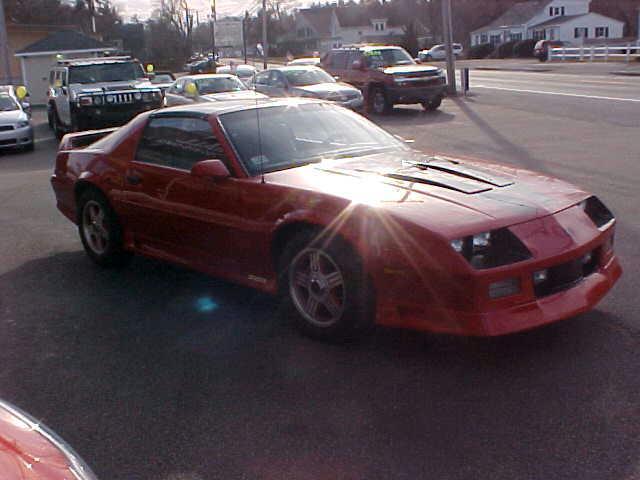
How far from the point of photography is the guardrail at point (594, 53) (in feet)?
154

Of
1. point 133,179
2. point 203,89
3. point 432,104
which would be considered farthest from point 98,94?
point 133,179

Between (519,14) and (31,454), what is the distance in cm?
9526

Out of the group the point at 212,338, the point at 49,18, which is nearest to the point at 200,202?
the point at 212,338

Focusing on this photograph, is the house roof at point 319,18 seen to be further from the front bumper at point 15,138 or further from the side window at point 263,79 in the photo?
the front bumper at point 15,138

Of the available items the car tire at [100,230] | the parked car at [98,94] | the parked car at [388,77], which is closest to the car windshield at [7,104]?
the parked car at [98,94]

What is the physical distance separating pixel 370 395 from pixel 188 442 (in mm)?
→ 983

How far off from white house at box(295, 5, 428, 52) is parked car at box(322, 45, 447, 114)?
40.8m

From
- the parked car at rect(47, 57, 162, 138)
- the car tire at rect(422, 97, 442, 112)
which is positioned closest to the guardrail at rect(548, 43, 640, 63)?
the car tire at rect(422, 97, 442, 112)

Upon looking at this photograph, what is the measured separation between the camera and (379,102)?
23188 millimetres

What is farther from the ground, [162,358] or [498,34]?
[498,34]

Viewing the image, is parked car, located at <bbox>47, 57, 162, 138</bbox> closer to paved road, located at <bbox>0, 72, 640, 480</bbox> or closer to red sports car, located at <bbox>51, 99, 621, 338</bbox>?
paved road, located at <bbox>0, 72, 640, 480</bbox>

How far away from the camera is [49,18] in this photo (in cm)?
7181

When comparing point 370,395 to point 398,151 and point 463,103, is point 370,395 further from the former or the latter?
point 463,103

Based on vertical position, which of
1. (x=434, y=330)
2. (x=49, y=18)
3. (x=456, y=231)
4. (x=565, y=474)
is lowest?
(x=565, y=474)
